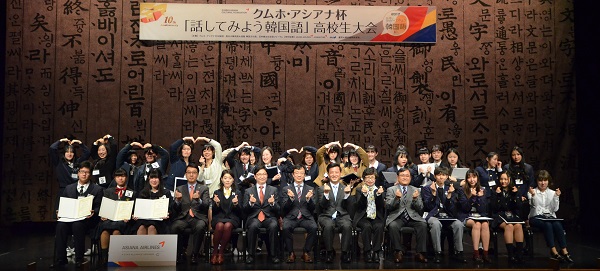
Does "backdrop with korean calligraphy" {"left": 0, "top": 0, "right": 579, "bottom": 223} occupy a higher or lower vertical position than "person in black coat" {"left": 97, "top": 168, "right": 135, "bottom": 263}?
higher

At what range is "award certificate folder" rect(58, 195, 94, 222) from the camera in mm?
5789

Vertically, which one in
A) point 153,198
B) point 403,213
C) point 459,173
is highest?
point 459,173

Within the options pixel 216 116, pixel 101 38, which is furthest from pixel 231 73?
pixel 101 38

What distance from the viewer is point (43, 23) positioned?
871 centimetres

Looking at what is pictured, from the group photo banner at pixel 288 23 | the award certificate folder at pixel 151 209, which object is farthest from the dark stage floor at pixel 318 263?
the group photo banner at pixel 288 23

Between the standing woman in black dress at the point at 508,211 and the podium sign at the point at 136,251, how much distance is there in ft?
11.3

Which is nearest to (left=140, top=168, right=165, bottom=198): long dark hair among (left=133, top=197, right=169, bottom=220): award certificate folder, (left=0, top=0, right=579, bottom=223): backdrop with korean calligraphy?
(left=133, top=197, right=169, bottom=220): award certificate folder

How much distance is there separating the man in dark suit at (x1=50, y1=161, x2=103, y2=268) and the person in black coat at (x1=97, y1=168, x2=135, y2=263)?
0.15 meters

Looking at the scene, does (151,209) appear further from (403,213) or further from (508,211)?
(508,211)

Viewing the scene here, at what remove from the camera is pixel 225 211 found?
6012 mm

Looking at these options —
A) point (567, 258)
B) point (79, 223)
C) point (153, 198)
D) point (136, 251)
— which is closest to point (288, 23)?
point (153, 198)

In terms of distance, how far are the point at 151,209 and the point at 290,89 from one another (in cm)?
360

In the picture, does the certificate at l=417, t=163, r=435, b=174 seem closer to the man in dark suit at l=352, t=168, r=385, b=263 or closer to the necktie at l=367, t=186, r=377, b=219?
the man in dark suit at l=352, t=168, r=385, b=263

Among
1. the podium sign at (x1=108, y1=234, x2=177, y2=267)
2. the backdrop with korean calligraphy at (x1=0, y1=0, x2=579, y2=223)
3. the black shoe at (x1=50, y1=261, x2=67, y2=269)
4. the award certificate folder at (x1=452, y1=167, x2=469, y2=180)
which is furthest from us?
the backdrop with korean calligraphy at (x1=0, y1=0, x2=579, y2=223)
